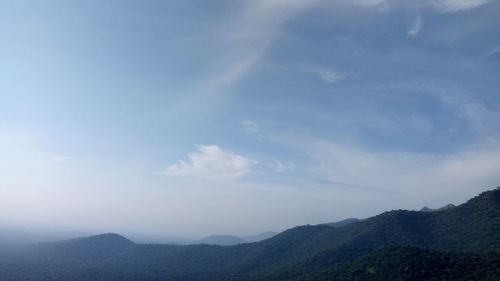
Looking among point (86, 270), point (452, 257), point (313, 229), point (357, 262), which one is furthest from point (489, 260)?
point (86, 270)

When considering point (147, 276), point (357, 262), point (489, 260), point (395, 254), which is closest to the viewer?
point (489, 260)

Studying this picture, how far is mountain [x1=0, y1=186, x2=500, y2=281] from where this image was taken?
81.1 metres

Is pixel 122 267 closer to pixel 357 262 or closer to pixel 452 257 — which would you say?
→ pixel 357 262

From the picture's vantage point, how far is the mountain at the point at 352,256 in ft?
266

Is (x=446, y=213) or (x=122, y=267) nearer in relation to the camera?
(x=446, y=213)

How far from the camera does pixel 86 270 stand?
162750 millimetres

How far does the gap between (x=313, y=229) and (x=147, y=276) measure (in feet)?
213

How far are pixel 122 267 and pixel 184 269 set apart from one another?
3625 cm

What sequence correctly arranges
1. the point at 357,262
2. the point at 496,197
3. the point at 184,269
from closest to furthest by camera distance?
the point at 357,262 < the point at 496,197 < the point at 184,269

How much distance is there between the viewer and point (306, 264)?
120750 millimetres

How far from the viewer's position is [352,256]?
11662 cm

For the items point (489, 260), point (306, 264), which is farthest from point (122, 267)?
point (489, 260)

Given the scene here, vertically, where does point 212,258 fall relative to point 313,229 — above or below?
below

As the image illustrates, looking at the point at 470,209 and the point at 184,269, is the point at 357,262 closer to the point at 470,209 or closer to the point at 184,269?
the point at 470,209
